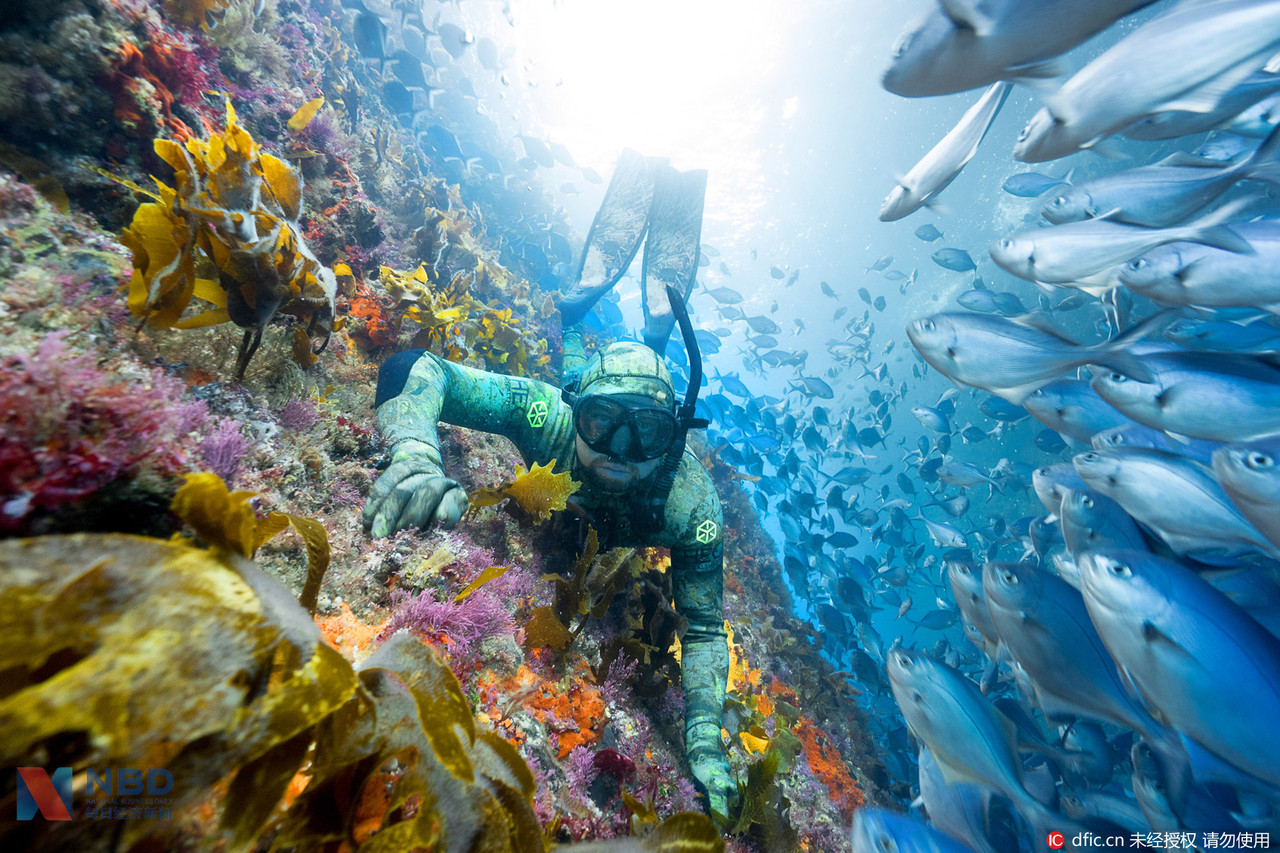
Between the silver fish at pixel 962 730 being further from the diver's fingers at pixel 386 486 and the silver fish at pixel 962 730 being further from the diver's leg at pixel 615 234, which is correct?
the diver's leg at pixel 615 234

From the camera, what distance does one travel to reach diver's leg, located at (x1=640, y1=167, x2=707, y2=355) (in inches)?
379

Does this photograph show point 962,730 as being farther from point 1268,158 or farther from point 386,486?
point 1268,158

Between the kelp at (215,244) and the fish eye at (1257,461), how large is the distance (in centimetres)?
495

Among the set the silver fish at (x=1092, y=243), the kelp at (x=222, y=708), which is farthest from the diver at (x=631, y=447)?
the silver fish at (x=1092, y=243)

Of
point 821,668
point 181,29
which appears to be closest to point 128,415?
point 181,29

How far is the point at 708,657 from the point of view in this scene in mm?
3160

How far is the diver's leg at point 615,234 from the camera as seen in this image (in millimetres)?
7988

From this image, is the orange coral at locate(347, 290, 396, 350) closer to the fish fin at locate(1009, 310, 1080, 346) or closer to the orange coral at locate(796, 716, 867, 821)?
the fish fin at locate(1009, 310, 1080, 346)

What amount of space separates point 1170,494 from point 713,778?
3.62 meters

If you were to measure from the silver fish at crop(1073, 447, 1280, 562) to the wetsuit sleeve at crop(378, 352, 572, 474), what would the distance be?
13.5ft

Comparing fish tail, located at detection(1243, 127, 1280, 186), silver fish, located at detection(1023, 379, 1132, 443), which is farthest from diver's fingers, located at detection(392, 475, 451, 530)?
fish tail, located at detection(1243, 127, 1280, 186)

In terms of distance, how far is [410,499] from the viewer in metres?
1.99

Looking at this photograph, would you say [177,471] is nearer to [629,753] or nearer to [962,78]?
[629,753]

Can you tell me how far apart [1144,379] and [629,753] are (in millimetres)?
4092
